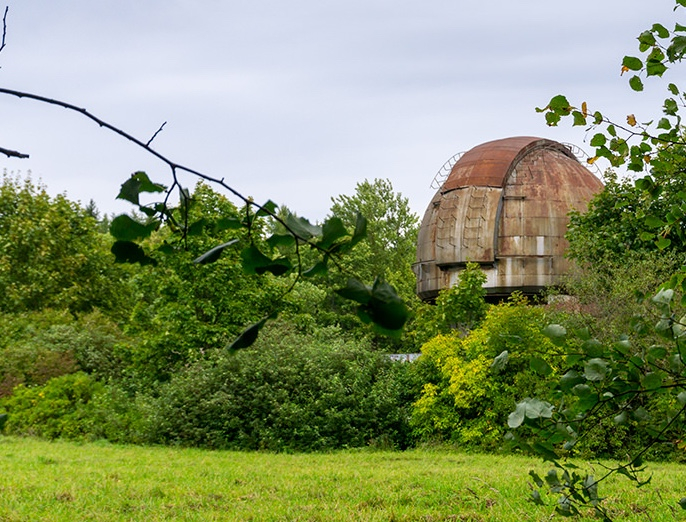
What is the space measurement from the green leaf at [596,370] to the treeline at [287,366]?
5546mm

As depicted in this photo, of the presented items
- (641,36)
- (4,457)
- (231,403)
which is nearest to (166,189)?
(641,36)

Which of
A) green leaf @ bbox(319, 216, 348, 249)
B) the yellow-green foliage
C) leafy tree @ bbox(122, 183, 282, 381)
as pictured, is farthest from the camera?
leafy tree @ bbox(122, 183, 282, 381)

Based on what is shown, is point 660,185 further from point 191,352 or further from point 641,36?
point 191,352

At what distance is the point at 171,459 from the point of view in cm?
1066

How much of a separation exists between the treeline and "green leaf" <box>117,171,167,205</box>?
683 centimetres

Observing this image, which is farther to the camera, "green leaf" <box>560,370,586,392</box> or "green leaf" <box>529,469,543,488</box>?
"green leaf" <box>529,469,543,488</box>

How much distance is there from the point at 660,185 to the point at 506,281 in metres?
22.4

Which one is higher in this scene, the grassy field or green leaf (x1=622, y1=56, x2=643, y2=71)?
green leaf (x1=622, y1=56, x2=643, y2=71)

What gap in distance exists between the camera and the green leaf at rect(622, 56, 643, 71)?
2.71 metres

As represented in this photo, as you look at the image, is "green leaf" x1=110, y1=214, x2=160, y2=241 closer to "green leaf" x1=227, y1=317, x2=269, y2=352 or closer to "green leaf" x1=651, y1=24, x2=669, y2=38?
"green leaf" x1=227, y1=317, x2=269, y2=352

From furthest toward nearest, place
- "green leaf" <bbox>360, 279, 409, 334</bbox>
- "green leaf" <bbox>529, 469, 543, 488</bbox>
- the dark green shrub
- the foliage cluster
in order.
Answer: the dark green shrub, the foliage cluster, "green leaf" <bbox>529, 469, 543, 488</bbox>, "green leaf" <bbox>360, 279, 409, 334</bbox>

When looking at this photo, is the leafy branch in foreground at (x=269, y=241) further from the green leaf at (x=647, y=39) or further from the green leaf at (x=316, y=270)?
the green leaf at (x=647, y=39)

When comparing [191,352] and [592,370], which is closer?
[592,370]

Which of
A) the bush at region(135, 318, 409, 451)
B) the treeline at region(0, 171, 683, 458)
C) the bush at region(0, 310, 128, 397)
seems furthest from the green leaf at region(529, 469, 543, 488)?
the bush at region(0, 310, 128, 397)
